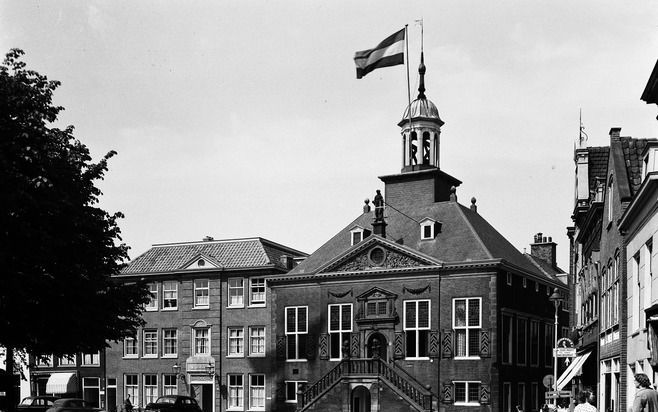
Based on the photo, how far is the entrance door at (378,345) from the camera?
51469mm

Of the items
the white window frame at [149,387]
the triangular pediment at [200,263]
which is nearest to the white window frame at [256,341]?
the triangular pediment at [200,263]

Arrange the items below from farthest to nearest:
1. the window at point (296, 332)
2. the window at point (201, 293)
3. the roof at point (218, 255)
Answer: the window at point (201, 293)
the roof at point (218, 255)
the window at point (296, 332)

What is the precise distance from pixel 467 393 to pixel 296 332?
36.1 feet

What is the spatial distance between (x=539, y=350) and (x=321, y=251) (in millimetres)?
13881

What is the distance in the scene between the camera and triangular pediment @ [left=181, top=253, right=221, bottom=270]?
59062 millimetres

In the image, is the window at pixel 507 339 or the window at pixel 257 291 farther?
the window at pixel 257 291

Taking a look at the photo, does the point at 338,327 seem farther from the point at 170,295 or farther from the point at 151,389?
the point at 151,389

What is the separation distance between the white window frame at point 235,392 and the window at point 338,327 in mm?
7117

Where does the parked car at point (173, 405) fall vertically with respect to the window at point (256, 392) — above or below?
above

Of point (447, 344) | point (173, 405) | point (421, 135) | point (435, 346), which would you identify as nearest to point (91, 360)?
point (173, 405)

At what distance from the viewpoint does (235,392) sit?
57.3m

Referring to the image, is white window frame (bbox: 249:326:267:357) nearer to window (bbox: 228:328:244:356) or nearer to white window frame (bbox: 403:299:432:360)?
window (bbox: 228:328:244:356)

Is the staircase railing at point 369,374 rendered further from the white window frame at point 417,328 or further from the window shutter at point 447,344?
the window shutter at point 447,344

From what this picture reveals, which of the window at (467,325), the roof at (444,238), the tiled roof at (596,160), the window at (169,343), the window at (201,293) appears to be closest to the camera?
the tiled roof at (596,160)
